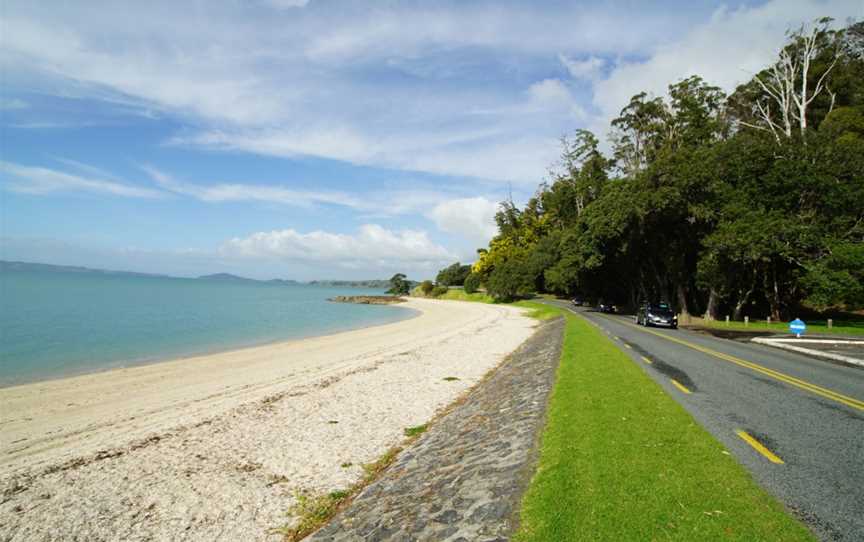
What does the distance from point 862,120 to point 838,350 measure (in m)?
36.2

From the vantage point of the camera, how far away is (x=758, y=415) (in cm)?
846

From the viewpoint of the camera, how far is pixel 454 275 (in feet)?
442

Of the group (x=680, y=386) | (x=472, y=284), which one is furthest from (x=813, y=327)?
(x=472, y=284)

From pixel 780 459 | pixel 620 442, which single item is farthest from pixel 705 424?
pixel 620 442

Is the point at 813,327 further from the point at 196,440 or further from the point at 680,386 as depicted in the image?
the point at 196,440

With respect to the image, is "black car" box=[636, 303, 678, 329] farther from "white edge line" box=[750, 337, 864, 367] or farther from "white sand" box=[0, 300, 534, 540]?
"white sand" box=[0, 300, 534, 540]

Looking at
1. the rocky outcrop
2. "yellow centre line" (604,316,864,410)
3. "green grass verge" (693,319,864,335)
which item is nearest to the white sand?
the rocky outcrop

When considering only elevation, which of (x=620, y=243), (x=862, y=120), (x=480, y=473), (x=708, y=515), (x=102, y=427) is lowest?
(x=102, y=427)

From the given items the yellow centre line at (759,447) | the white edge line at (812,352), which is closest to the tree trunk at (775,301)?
the white edge line at (812,352)

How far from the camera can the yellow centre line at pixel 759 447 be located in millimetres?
6219

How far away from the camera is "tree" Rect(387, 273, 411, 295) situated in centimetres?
15338

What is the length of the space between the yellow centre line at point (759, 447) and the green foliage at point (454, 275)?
12370 cm

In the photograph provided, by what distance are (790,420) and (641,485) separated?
5129 millimetres

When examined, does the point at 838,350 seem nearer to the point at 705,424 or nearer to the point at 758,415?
the point at 758,415
